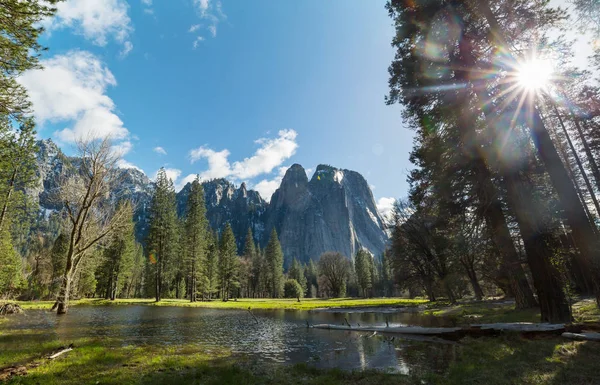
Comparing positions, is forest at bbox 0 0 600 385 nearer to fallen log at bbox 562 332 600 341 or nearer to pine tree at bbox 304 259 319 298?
fallen log at bbox 562 332 600 341

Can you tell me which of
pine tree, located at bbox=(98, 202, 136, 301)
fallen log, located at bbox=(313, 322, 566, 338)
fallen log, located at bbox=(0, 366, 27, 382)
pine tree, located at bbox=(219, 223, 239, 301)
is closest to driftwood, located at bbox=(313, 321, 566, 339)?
fallen log, located at bbox=(313, 322, 566, 338)

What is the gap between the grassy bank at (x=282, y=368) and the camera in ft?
23.6

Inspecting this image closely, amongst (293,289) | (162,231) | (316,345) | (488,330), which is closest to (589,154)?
(488,330)

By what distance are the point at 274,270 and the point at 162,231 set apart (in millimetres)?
44132

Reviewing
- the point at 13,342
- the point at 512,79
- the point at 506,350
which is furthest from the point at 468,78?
the point at 13,342

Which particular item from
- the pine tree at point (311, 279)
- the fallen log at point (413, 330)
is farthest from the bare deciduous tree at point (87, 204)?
the pine tree at point (311, 279)

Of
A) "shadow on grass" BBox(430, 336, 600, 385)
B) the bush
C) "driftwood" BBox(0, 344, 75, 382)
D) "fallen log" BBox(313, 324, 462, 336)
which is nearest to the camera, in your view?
"shadow on grass" BBox(430, 336, 600, 385)

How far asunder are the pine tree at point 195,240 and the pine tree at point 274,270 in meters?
32.0

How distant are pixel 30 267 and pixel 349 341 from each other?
7623 cm

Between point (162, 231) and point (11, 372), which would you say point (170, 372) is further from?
point (162, 231)

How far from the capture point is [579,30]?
12.7 metres

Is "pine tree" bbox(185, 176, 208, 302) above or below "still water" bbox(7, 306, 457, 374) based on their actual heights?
above

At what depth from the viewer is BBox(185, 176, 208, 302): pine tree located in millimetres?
54094

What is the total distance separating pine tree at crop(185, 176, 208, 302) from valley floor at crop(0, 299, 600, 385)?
43821 millimetres
